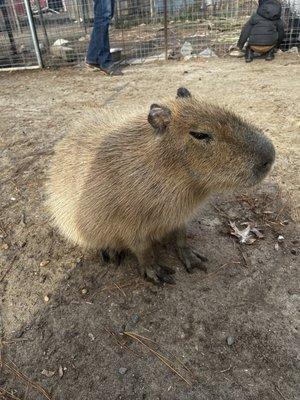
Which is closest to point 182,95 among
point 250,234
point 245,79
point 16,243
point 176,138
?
point 176,138

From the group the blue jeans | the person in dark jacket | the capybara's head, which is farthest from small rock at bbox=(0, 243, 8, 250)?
the person in dark jacket

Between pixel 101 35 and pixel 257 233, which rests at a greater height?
pixel 101 35

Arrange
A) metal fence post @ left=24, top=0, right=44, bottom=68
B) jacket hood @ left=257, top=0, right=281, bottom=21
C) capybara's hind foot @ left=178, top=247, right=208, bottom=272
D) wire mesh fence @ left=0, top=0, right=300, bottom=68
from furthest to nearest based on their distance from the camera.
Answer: wire mesh fence @ left=0, top=0, right=300, bottom=68
metal fence post @ left=24, top=0, right=44, bottom=68
jacket hood @ left=257, top=0, right=281, bottom=21
capybara's hind foot @ left=178, top=247, right=208, bottom=272

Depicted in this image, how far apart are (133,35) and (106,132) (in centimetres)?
816

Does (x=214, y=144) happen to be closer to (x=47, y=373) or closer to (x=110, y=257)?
(x=110, y=257)

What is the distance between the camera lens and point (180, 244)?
277 centimetres

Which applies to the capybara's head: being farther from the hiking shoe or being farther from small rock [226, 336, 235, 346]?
the hiking shoe

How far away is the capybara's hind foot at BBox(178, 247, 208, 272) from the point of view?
2730 millimetres

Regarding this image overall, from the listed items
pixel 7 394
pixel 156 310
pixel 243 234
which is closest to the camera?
pixel 7 394

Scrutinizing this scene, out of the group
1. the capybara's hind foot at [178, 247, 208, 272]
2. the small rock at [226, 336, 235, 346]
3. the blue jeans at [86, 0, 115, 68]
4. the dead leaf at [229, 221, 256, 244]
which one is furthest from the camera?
the blue jeans at [86, 0, 115, 68]

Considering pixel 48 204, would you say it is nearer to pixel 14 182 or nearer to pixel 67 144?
pixel 67 144

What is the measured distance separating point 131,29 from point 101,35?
3.57 m

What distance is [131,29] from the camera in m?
10.0

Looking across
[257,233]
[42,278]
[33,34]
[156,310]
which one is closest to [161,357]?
[156,310]
